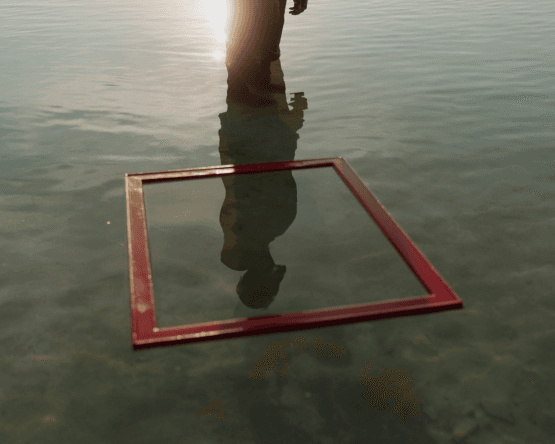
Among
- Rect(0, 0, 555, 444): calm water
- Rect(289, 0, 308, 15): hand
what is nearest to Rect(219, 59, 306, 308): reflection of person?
Rect(0, 0, 555, 444): calm water

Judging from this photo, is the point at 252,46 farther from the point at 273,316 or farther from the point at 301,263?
the point at 273,316

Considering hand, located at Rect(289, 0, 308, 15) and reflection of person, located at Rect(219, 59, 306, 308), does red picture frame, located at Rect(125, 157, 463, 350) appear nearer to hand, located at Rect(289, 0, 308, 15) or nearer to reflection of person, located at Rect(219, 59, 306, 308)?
reflection of person, located at Rect(219, 59, 306, 308)

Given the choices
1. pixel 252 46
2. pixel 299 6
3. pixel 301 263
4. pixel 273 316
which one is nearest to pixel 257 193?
pixel 301 263

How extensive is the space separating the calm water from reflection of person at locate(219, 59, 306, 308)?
4 cm

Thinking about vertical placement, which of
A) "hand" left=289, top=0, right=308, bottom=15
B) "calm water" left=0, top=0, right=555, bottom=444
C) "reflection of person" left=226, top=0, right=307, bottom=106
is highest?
"hand" left=289, top=0, right=308, bottom=15

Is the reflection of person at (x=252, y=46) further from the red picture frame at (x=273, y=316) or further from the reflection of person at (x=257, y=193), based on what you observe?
the red picture frame at (x=273, y=316)

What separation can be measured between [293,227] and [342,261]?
0.87 ft

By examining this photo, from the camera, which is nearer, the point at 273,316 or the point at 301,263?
the point at 273,316

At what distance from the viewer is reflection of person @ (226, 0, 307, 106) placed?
2889 millimetres

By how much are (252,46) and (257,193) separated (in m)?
1.32

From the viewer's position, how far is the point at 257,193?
6.64 feet

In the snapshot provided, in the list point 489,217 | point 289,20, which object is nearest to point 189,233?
point 489,217

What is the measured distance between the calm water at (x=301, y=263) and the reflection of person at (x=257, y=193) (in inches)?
1.7

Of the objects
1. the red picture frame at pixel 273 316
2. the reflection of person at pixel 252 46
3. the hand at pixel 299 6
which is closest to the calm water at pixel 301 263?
the red picture frame at pixel 273 316
